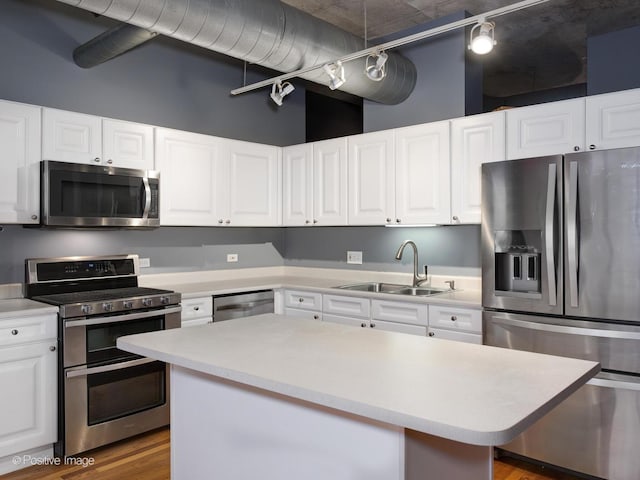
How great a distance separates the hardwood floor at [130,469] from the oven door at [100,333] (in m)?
0.54

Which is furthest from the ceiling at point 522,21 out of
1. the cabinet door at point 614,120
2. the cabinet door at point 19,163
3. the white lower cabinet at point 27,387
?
the white lower cabinet at point 27,387

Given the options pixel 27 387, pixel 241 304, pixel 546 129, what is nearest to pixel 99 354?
pixel 27 387

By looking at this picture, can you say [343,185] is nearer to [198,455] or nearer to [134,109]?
[134,109]

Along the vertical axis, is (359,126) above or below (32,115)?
above

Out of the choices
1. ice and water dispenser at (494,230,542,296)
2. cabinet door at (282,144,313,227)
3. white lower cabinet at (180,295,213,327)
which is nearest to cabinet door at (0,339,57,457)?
white lower cabinet at (180,295,213,327)

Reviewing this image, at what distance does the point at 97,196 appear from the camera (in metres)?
3.19

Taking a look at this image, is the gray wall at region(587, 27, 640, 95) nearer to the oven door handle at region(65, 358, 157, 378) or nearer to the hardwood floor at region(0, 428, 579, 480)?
the hardwood floor at region(0, 428, 579, 480)

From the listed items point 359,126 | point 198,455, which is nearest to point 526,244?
point 198,455

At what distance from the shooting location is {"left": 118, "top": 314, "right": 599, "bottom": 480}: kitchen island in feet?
3.82

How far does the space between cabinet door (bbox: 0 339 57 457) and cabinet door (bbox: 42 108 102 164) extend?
1146mm

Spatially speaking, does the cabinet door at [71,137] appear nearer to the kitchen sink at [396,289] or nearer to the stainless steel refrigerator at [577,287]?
the kitchen sink at [396,289]

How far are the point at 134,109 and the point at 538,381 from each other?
3492 millimetres

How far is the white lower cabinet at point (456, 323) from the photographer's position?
3.04m

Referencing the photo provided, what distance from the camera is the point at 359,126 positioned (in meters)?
5.86
